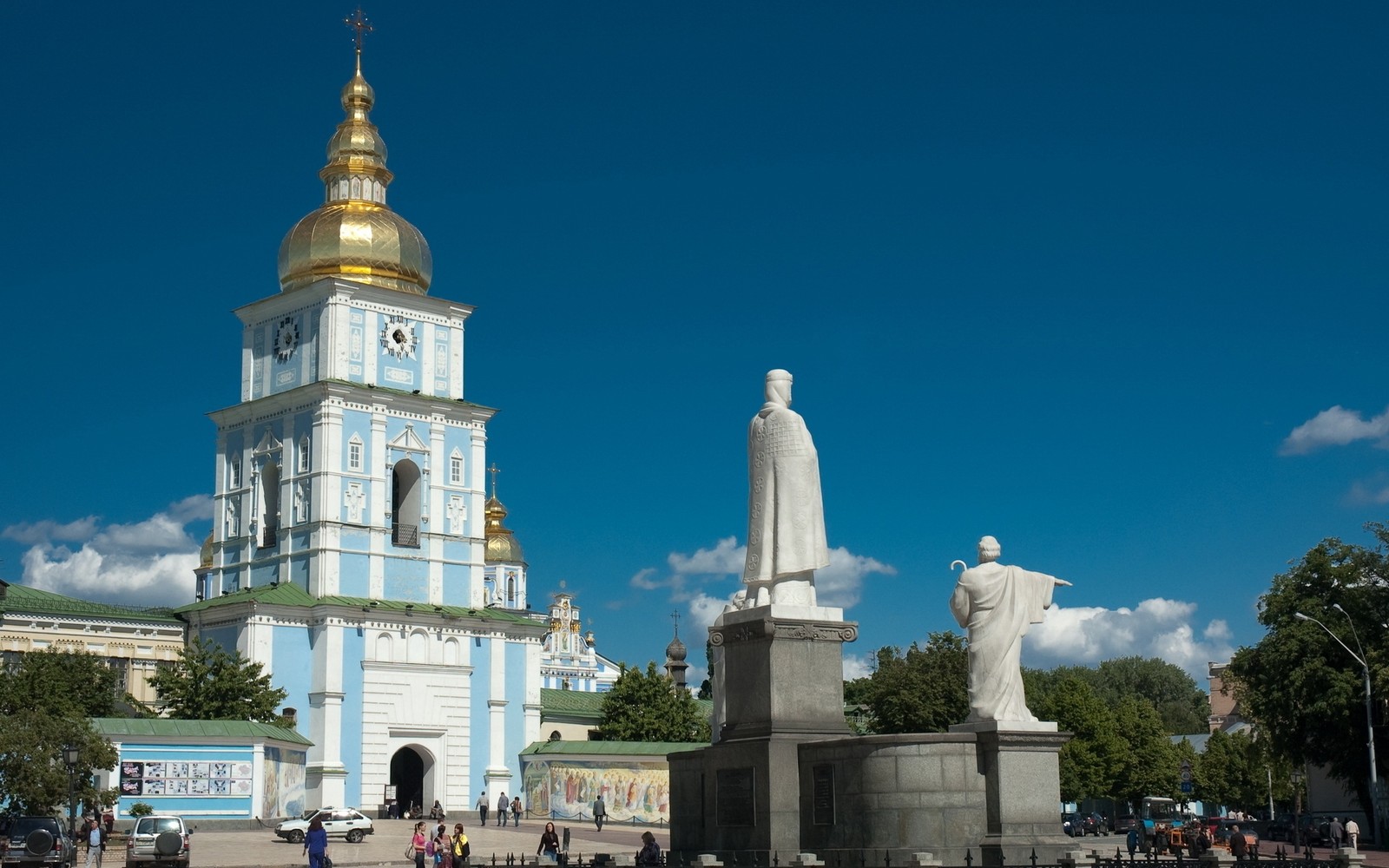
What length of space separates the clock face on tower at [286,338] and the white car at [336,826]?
24.0m

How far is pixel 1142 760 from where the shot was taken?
85500 mm

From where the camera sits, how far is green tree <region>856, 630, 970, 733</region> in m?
67.2

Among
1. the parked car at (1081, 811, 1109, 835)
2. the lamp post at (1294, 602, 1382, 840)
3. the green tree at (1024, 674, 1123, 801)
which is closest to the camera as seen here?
the lamp post at (1294, 602, 1382, 840)

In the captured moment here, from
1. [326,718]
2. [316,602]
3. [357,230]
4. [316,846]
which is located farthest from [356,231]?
[316,846]

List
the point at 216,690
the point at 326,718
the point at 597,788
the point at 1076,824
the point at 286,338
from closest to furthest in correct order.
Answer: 1. the point at 1076,824
2. the point at 216,690
3. the point at 326,718
4. the point at 597,788
5. the point at 286,338

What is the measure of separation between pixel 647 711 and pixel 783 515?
187 feet

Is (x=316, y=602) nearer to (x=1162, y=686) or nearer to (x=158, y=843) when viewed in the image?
(x=158, y=843)

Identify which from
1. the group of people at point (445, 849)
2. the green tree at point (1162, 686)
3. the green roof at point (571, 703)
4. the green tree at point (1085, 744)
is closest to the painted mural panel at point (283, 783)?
the group of people at point (445, 849)

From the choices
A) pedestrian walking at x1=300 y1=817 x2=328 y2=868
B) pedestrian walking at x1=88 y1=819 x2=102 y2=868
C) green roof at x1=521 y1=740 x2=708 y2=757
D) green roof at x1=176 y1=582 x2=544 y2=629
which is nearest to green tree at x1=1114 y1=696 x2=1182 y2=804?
green roof at x1=521 y1=740 x2=708 y2=757

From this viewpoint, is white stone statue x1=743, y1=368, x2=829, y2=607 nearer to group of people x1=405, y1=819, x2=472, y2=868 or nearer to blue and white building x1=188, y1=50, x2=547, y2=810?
group of people x1=405, y1=819, x2=472, y2=868

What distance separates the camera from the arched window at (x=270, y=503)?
224 feet

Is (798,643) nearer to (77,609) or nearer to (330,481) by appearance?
(330,481)

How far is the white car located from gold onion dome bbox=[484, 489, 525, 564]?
5928 cm

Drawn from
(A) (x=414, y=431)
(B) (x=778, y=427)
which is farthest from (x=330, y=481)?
(B) (x=778, y=427)
